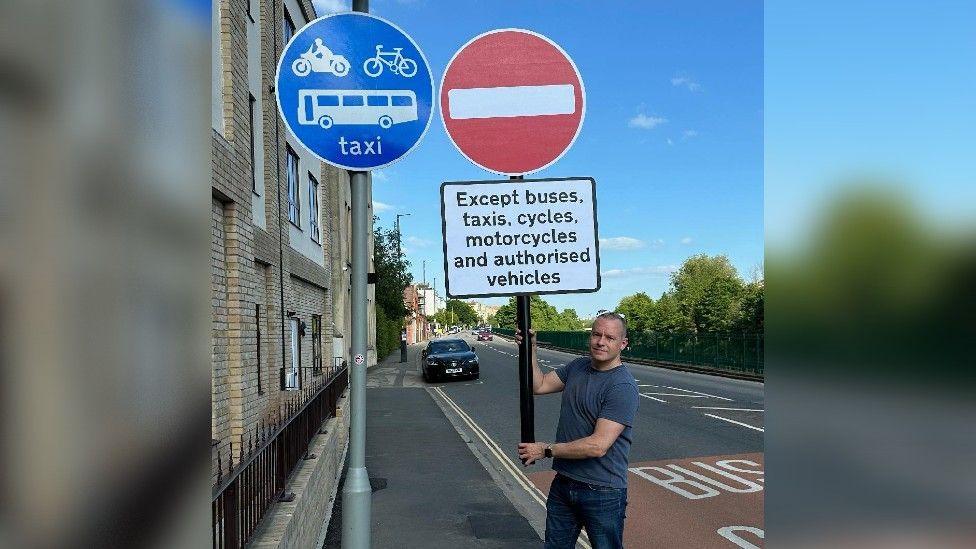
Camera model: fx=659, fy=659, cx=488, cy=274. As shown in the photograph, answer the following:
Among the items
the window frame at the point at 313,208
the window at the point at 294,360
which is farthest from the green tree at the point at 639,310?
the window at the point at 294,360

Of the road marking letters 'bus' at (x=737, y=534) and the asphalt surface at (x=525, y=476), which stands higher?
the road marking letters 'bus' at (x=737, y=534)

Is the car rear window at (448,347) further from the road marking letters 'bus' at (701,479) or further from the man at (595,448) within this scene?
the man at (595,448)

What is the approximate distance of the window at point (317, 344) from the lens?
15.4 metres

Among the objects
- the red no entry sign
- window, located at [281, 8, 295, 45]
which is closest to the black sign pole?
the red no entry sign

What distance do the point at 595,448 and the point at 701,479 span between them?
246 inches

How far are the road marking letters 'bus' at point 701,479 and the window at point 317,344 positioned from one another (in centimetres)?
822

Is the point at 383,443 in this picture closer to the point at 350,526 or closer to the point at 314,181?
the point at 314,181

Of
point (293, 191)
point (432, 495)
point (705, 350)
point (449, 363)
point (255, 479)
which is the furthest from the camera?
point (705, 350)

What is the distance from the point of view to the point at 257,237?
8.65 metres

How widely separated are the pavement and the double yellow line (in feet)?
1.26

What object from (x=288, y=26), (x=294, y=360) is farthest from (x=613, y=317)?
(x=288, y=26)

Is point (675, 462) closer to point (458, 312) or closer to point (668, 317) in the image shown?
point (668, 317)
